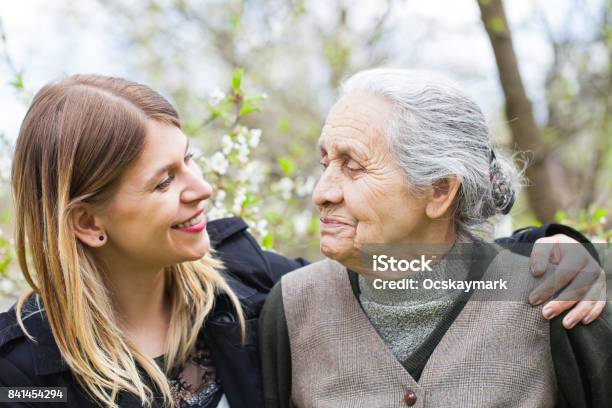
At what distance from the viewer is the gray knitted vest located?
1926 millimetres

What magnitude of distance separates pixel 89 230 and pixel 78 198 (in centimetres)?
12

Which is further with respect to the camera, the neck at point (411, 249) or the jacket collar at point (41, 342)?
the neck at point (411, 249)

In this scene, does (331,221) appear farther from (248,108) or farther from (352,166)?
(248,108)

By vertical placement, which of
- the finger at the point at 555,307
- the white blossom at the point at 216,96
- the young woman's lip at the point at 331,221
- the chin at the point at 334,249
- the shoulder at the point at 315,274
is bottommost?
the finger at the point at 555,307

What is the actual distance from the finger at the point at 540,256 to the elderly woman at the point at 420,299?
1.5 inches

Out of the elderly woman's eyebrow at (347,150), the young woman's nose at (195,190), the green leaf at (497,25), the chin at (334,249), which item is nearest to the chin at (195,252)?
the young woman's nose at (195,190)

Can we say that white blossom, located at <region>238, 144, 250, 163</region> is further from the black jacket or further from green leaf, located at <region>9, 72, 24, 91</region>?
green leaf, located at <region>9, 72, 24, 91</region>

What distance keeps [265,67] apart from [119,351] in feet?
14.2

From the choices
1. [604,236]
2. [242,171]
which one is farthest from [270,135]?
[604,236]

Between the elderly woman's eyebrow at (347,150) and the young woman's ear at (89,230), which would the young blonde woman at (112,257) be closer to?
the young woman's ear at (89,230)

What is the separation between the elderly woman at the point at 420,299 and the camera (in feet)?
6.31

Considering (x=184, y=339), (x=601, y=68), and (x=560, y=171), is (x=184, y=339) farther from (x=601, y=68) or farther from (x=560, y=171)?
(x=560, y=171)

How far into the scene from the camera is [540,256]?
1.98 m

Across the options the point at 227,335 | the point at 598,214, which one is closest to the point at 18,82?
the point at 227,335
